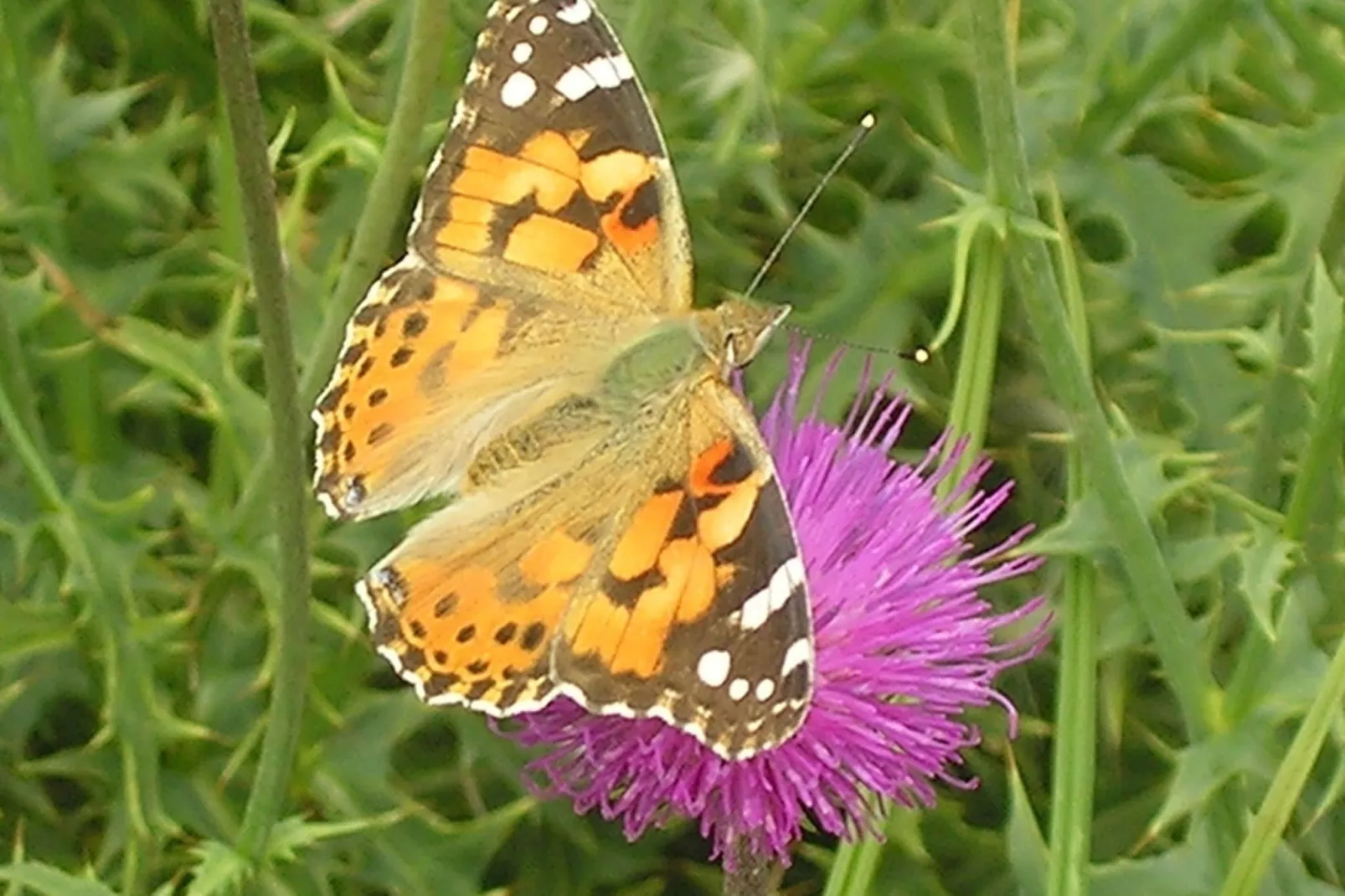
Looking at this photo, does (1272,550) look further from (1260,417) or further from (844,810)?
(844,810)

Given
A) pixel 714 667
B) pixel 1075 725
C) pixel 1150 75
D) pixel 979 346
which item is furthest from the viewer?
pixel 1150 75

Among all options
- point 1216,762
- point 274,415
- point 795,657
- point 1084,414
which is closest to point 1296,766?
point 1216,762

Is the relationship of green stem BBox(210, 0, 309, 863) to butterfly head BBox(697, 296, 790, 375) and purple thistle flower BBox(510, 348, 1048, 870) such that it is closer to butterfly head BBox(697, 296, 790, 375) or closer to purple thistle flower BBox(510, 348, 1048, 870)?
purple thistle flower BBox(510, 348, 1048, 870)

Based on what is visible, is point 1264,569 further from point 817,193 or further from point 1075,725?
point 817,193

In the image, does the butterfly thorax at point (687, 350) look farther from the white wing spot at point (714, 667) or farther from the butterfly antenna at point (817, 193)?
the white wing spot at point (714, 667)

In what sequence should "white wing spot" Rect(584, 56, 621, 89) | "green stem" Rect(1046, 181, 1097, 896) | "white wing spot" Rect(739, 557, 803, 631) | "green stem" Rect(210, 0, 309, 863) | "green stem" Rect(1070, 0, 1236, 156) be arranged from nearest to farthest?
"green stem" Rect(210, 0, 309, 863)
"white wing spot" Rect(739, 557, 803, 631)
"white wing spot" Rect(584, 56, 621, 89)
"green stem" Rect(1046, 181, 1097, 896)
"green stem" Rect(1070, 0, 1236, 156)

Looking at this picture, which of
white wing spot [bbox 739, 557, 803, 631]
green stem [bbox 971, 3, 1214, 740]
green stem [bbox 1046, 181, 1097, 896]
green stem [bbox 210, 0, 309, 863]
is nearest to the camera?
green stem [bbox 210, 0, 309, 863]

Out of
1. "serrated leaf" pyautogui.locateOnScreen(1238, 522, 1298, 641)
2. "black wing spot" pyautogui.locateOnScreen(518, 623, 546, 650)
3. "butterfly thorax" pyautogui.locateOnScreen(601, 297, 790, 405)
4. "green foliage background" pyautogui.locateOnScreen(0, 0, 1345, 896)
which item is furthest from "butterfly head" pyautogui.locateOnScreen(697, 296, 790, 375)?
"serrated leaf" pyautogui.locateOnScreen(1238, 522, 1298, 641)

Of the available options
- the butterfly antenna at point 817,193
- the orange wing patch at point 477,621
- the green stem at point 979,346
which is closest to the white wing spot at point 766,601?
the orange wing patch at point 477,621
